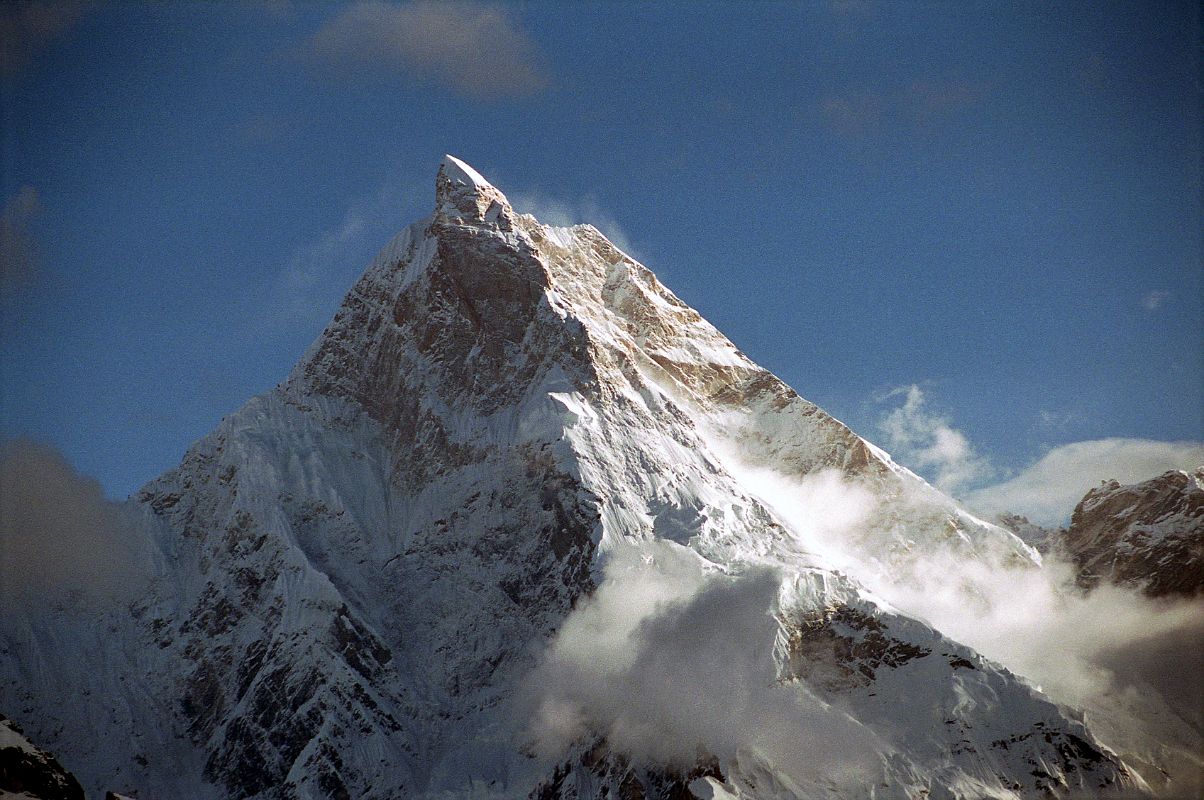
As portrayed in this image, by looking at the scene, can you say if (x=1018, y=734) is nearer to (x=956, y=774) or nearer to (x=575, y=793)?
(x=956, y=774)

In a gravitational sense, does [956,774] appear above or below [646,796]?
above

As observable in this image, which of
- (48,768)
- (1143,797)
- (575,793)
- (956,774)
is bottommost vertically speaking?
(48,768)

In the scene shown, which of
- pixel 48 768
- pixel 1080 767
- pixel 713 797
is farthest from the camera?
pixel 1080 767

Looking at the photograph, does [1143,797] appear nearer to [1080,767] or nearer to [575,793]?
[1080,767]

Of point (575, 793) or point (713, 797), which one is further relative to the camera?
point (575, 793)

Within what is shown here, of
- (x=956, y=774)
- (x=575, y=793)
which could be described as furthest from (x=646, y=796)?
(x=956, y=774)

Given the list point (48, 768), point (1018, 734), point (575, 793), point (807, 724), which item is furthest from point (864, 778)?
point (48, 768)

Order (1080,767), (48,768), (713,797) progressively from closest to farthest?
(48,768) < (713,797) < (1080,767)
